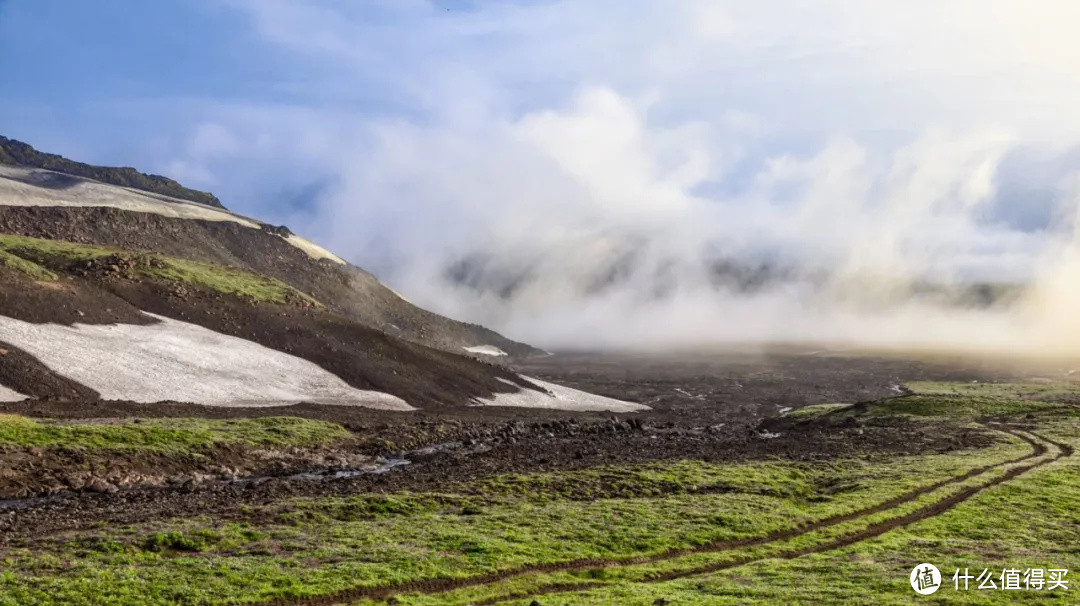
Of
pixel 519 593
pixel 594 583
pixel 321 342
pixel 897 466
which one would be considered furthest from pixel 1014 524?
pixel 321 342

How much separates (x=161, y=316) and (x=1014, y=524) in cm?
9315

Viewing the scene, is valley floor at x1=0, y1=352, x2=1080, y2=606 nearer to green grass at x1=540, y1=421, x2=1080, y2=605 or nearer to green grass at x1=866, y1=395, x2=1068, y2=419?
green grass at x1=540, y1=421, x2=1080, y2=605

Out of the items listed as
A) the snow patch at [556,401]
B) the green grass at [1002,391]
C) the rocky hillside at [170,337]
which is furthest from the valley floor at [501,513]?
the green grass at [1002,391]

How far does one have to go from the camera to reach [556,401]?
12012cm

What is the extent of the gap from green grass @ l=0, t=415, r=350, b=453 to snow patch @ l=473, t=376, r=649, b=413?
4376 cm

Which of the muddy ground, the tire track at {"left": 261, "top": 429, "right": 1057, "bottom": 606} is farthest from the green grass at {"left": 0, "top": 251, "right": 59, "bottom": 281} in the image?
the tire track at {"left": 261, "top": 429, "right": 1057, "bottom": 606}

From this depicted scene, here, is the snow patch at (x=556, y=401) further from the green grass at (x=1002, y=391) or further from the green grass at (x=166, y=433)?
the green grass at (x=1002, y=391)

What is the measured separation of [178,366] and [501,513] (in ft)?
193

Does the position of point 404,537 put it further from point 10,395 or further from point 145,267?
point 145,267

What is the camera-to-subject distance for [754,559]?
107 feet

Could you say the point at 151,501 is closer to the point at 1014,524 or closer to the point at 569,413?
the point at 1014,524

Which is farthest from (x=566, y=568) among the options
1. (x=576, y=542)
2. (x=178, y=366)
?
(x=178, y=366)

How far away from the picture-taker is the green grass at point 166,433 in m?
48.9

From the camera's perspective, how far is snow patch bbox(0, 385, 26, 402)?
65188mm
